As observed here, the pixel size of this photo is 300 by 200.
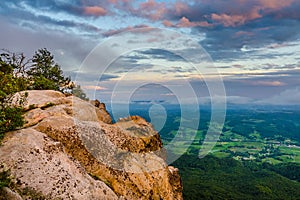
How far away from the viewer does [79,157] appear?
20844mm

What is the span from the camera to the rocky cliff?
53.6ft

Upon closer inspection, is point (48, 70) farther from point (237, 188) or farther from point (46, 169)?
point (237, 188)

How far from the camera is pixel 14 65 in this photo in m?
49.1

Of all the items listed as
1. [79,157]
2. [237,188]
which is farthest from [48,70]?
[237,188]

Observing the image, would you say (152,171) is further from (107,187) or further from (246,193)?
(246,193)

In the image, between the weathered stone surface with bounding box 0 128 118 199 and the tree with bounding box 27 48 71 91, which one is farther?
the tree with bounding box 27 48 71 91

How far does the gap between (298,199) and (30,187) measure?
160 meters

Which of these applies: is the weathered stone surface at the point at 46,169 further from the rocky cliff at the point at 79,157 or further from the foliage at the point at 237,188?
the foliage at the point at 237,188

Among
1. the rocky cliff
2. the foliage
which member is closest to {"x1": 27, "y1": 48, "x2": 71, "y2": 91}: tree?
the rocky cliff

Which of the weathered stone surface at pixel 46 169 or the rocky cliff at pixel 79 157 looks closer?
the weathered stone surface at pixel 46 169

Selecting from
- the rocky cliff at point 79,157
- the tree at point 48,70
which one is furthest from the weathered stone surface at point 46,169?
the tree at point 48,70

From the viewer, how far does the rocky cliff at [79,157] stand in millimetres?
16344

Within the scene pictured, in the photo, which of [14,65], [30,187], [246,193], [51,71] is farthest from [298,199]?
[30,187]

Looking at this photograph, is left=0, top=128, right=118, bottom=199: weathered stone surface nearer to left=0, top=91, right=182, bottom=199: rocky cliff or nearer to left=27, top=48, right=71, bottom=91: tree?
left=0, top=91, right=182, bottom=199: rocky cliff
